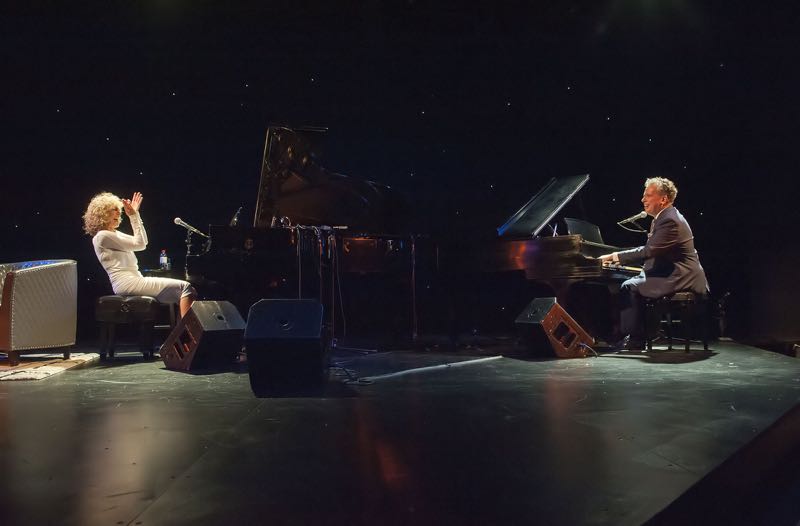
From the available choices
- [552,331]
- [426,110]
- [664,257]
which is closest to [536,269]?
[552,331]

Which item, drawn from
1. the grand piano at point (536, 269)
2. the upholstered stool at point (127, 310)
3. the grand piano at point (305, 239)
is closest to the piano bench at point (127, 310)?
the upholstered stool at point (127, 310)

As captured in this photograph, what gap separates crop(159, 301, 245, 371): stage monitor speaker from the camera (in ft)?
12.7

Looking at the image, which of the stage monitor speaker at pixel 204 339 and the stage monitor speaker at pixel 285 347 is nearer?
the stage monitor speaker at pixel 285 347

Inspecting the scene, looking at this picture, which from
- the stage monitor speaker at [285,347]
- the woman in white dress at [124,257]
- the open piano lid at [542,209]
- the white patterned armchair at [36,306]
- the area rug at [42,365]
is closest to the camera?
the stage monitor speaker at [285,347]

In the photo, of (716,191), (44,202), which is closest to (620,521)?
(716,191)

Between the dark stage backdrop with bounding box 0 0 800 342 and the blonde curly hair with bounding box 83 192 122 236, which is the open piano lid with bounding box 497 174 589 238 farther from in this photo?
the blonde curly hair with bounding box 83 192 122 236

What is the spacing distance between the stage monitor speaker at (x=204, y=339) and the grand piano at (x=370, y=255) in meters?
0.63

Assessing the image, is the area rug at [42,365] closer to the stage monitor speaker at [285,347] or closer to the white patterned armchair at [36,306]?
the white patterned armchair at [36,306]

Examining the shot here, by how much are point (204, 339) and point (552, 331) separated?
8.86 ft

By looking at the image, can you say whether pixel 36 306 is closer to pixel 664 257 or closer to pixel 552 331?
pixel 552 331

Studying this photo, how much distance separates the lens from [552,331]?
177 inches

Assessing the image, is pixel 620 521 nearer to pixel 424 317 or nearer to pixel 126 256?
pixel 126 256

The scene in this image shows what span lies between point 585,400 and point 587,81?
5160 millimetres

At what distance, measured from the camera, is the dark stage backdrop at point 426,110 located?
20.3ft
